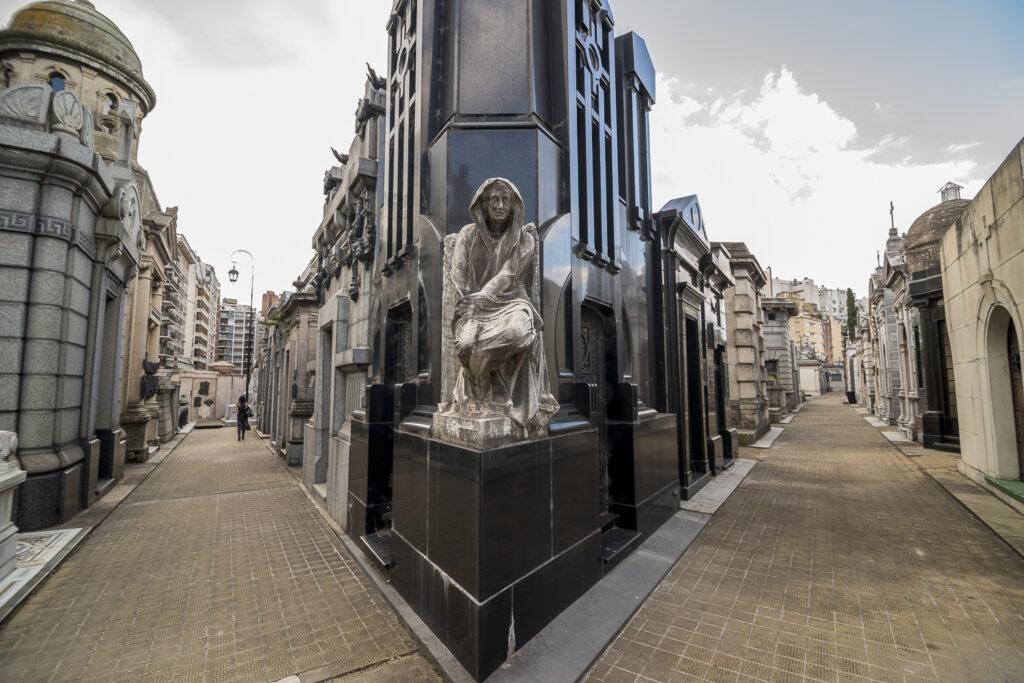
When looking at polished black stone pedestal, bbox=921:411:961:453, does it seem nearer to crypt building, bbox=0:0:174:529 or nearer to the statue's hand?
the statue's hand

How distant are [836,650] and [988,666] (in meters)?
0.97

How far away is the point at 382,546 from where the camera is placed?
203 inches

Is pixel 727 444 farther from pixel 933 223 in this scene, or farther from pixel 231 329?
pixel 231 329

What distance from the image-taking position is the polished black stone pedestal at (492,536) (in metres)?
3.13

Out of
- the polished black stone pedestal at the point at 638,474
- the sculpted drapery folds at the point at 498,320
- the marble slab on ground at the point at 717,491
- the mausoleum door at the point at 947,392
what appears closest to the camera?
the sculpted drapery folds at the point at 498,320

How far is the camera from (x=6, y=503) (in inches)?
180

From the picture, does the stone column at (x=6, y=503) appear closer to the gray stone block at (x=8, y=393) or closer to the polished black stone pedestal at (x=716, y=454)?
the gray stone block at (x=8, y=393)

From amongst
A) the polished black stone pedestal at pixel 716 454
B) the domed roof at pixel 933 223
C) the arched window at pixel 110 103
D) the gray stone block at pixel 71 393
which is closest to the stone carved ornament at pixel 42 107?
the gray stone block at pixel 71 393

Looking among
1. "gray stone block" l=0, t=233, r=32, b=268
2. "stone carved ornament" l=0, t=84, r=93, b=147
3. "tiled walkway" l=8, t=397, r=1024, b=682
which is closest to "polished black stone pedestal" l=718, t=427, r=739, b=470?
"tiled walkway" l=8, t=397, r=1024, b=682

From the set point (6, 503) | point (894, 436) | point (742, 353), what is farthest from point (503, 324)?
point (894, 436)

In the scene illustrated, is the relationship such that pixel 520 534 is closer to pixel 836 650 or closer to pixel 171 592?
pixel 836 650

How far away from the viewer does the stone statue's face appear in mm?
3719

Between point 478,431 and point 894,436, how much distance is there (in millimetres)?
19902

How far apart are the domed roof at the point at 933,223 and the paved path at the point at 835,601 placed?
11628 mm
